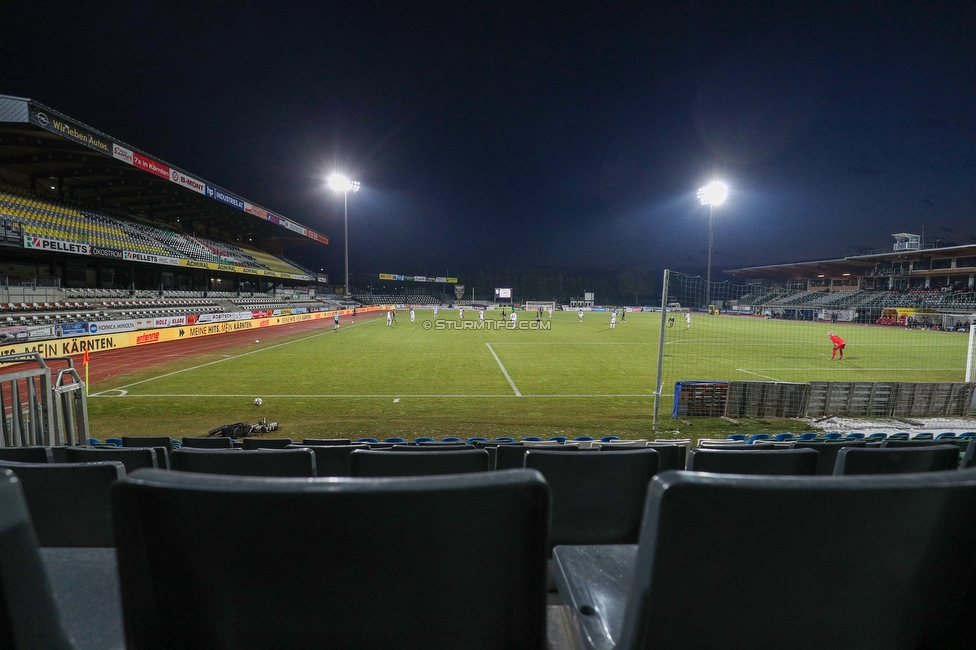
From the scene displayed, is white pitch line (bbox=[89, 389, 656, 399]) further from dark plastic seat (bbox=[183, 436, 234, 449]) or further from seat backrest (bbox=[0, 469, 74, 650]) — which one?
seat backrest (bbox=[0, 469, 74, 650])

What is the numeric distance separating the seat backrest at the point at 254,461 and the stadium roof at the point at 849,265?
75.0m

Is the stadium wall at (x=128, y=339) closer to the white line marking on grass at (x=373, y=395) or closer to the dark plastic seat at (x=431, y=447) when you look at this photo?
the white line marking on grass at (x=373, y=395)

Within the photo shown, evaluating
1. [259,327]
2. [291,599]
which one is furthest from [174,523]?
[259,327]

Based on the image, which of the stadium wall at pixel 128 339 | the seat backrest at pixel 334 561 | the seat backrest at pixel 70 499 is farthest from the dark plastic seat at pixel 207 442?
the stadium wall at pixel 128 339

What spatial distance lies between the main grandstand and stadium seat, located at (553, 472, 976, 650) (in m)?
23.5

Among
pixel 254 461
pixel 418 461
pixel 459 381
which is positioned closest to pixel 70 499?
pixel 254 461

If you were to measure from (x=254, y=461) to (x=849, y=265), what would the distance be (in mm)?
85349

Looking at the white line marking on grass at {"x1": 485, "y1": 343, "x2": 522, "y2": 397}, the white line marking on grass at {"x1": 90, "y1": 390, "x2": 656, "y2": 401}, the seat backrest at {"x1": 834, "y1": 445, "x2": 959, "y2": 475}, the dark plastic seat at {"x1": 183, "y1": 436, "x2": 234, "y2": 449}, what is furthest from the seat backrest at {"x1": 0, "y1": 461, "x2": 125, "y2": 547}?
the white line marking on grass at {"x1": 485, "y1": 343, "x2": 522, "y2": 397}

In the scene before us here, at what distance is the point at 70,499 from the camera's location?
7.75 feet

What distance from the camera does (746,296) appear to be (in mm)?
76312

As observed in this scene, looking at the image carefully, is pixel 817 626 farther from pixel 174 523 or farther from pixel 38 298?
pixel 38 298

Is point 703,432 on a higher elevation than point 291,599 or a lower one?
lower

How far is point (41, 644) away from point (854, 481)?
1.63 meters

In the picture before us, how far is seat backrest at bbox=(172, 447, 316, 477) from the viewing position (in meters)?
3.04
